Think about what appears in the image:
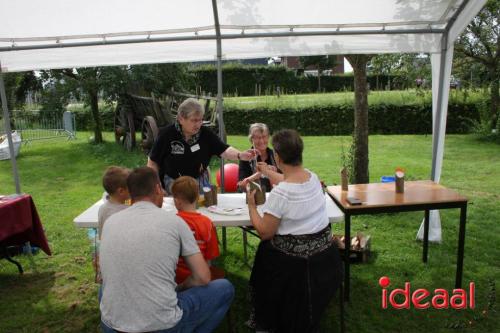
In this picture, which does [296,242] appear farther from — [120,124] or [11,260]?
[120,124]

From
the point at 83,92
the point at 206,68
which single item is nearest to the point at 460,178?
the point at 83,92

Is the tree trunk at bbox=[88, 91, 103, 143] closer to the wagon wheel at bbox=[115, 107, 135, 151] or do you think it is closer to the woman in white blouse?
the wagon wheel at bbox=[115, 107, 135, 151]

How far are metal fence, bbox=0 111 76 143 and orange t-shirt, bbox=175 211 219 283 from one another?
11.5m

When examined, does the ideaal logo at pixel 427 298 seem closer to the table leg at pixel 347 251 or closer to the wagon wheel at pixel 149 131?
the table leg at pixel 347 251

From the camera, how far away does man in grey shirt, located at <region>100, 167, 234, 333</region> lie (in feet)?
6.07

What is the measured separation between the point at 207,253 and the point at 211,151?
1.44 m

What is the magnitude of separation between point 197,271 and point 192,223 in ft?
1.02

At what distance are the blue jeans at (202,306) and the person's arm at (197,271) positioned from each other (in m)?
0.04

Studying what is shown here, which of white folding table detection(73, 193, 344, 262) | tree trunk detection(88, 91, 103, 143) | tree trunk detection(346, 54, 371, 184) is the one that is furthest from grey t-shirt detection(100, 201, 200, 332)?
tree trunk detection(88, 91, 103, 143)

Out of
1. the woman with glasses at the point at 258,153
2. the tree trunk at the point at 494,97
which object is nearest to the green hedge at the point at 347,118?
the tree trunk at the point at 494,97

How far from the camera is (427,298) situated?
128 inches

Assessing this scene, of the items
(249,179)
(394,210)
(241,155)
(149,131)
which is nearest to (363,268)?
(394,210)

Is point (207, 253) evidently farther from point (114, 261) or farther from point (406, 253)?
point (406, 253)

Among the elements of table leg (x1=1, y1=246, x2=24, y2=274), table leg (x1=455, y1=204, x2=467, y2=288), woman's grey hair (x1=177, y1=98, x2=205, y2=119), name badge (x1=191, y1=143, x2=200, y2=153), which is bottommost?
table leg (x1=1, y1=246, x2=24, y2=274)
